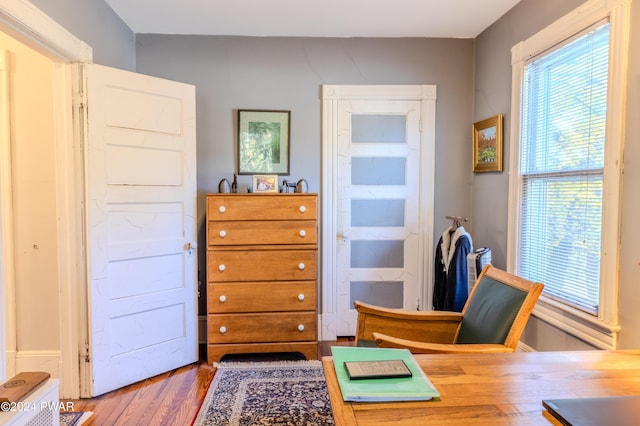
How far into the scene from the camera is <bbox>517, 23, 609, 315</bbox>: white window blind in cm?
191

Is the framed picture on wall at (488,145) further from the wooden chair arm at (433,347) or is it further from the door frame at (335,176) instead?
the wooden chair arm at (433,347)

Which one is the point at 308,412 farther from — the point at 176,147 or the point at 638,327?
the point at 176,147

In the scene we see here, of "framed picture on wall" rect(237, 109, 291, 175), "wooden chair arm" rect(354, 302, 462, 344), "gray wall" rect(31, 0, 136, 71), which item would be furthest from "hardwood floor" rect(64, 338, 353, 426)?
"gray wall" rect(31, 0, 136, 71)

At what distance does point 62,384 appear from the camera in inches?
92.7

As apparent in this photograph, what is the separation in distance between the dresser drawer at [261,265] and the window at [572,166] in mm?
1449

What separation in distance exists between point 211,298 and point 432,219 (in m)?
1.94

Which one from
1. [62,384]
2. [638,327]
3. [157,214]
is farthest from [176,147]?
[638,327]

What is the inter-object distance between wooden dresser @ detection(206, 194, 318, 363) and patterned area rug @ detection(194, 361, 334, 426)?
14 cm

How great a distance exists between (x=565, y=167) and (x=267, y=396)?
2232mm

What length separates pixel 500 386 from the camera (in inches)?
43.7

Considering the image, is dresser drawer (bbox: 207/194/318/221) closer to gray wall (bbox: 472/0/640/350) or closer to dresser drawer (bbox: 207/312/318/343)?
dresser drawer (bbox: 207/312/318/343)

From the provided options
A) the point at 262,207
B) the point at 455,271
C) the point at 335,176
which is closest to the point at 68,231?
the point at 262,207

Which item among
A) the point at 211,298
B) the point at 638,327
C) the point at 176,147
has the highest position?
the point at 176,147

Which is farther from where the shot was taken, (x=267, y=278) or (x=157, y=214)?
(x=267, y=278)
